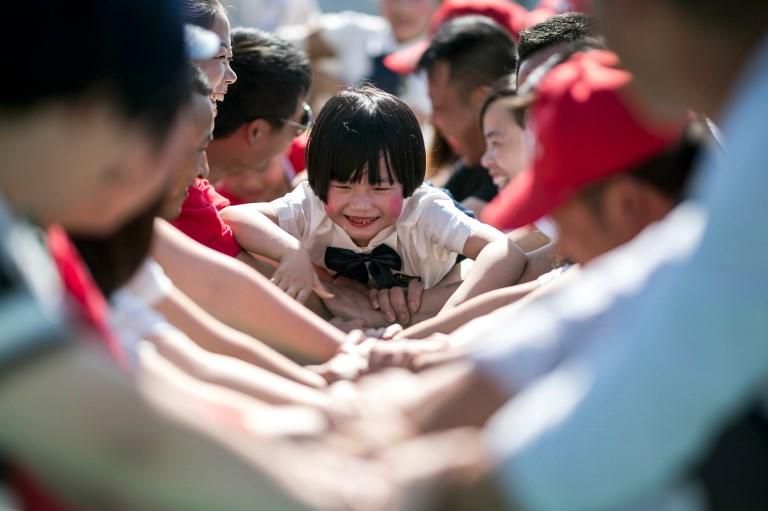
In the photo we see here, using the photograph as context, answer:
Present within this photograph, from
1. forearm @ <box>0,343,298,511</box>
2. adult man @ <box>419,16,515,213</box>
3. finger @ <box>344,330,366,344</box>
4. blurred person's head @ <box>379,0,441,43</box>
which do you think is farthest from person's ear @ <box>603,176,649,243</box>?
blurred person's head @ <box>379,0,441,43</box>

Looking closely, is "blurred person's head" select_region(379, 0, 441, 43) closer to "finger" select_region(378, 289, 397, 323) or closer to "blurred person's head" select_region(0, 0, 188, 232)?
"finger" select_region(378, 289, 397, 323)

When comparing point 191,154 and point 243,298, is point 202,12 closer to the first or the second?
point 191,154

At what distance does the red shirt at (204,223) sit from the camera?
277 cm

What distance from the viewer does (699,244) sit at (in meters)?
1.14

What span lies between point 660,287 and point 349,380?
0.87 m

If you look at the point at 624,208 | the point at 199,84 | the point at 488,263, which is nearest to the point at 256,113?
the point at 488,263

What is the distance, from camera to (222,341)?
79.6 inches

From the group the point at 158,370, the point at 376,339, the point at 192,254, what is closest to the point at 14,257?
Result: the point at 158,370

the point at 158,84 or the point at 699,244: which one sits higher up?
the point at 699,244

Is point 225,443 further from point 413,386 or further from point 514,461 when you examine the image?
point 413,386

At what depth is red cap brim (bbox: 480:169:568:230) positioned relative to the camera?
1.54 metres

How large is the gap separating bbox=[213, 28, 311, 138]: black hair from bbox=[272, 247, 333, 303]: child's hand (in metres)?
0.94

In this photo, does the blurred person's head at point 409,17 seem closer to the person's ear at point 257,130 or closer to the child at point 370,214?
the person's ear at point 257,130

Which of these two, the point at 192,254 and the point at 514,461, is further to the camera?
the point at 192,254
